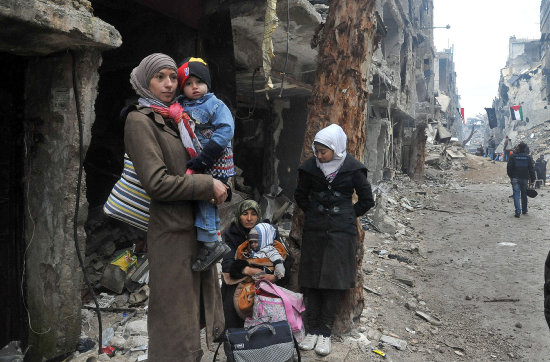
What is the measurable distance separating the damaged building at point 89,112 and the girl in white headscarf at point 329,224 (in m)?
1.32

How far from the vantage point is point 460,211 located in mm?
11750

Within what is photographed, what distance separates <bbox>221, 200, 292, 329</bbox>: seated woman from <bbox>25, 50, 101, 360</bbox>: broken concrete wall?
113 cm

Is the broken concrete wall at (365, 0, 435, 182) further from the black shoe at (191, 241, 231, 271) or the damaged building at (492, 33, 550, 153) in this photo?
the damaged building at (492, 33, 550, 153)

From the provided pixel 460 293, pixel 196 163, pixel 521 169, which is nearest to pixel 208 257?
pixel 196 163

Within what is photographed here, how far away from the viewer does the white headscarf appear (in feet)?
10.3

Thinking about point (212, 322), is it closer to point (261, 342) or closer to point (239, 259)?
point (261, 342)

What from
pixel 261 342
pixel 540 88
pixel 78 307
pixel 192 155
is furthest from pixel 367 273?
pixel 540 88

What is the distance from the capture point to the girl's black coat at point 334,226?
126 inches

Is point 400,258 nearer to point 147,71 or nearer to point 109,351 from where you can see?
point 109,351

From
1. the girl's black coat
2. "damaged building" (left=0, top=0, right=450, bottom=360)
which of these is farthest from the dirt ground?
"damaged building" (left=0, top=0, right=450, bottom=360)

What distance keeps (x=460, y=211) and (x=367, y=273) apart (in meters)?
7.33

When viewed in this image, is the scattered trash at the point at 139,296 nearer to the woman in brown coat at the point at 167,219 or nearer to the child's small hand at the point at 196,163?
the woman in brown coat at the point at 167,219

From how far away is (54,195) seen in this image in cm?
291

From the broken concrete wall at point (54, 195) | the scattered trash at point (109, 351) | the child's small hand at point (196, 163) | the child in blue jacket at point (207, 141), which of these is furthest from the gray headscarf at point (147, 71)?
the scattered trash at point (109, 351)
